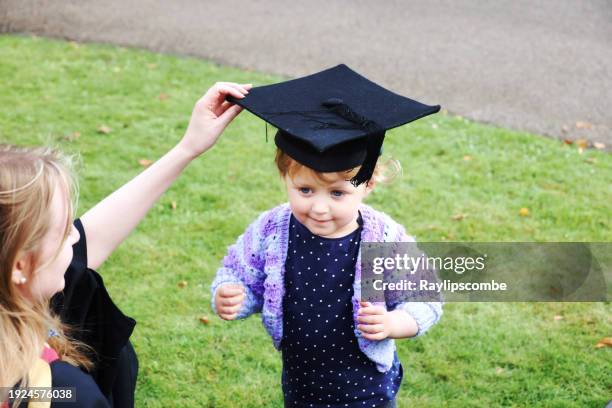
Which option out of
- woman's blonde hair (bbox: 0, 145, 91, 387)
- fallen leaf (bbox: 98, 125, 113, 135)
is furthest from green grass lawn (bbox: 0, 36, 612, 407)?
woman's blonde hair (bbox: 0, 145, 91, 387)

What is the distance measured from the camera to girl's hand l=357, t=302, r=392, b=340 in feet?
7.44

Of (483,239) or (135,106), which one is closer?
(483,239)

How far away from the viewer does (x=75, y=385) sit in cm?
187

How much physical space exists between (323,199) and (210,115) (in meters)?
0.47

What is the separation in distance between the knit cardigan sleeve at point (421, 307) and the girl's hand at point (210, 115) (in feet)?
2.18

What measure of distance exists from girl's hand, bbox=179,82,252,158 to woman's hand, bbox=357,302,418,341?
73 cm

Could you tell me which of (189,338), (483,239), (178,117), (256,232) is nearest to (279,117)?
(256,232)

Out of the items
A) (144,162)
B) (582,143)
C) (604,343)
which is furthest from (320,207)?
(582,143)

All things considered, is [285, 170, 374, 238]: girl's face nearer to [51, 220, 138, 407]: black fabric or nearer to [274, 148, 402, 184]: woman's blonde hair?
[274, 148, 402, 184]: woman's blonde hair

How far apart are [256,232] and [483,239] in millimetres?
2619

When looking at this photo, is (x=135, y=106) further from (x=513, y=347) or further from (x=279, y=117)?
(x=279, y=117)

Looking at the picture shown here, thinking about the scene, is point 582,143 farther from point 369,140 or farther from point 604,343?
point 369,140

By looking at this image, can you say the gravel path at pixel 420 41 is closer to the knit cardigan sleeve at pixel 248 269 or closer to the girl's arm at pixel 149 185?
the knit cardigan sleeve at pixel 248 269

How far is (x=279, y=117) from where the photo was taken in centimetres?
224
